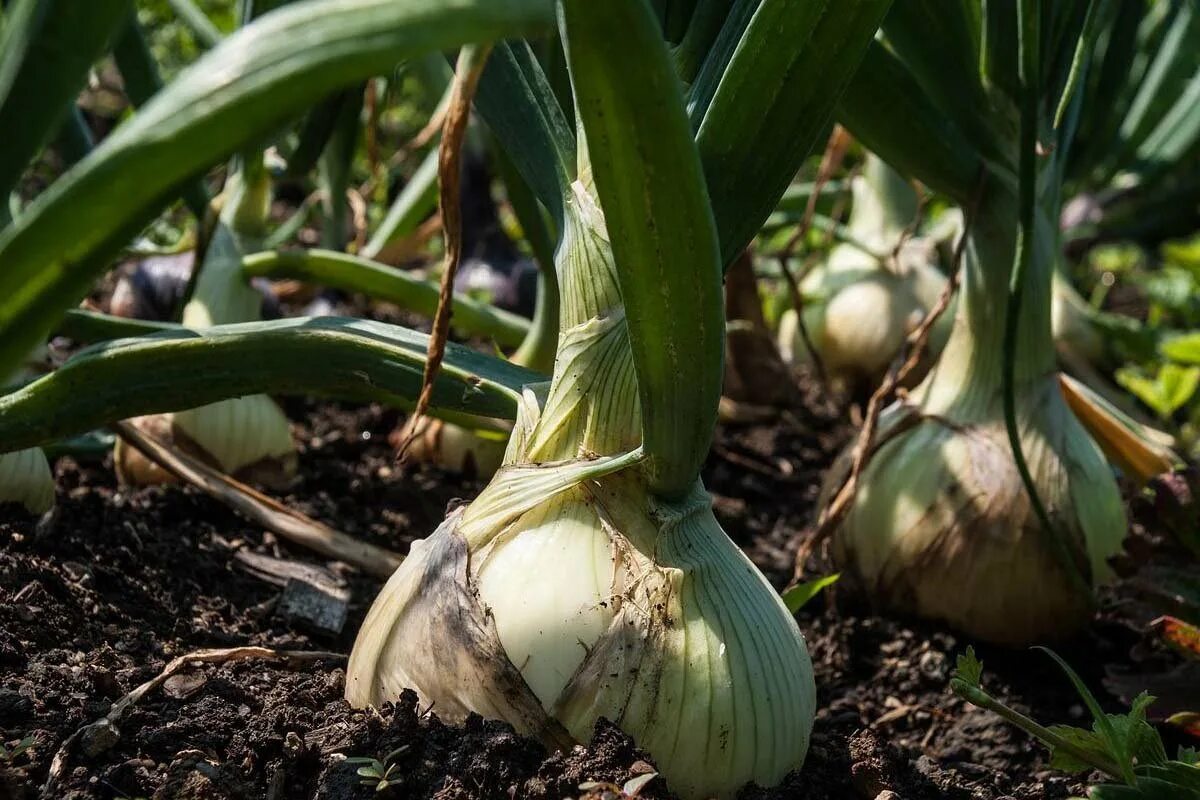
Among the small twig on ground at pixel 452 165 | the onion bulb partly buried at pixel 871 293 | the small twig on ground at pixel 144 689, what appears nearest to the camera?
the small twig on ground at pixel 452 165

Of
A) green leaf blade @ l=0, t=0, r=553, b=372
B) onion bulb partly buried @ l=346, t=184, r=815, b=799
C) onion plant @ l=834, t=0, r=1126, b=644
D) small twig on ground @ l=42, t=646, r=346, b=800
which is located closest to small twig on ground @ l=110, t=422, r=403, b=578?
small twig on ground @ l=42, t=646, r=346, b=800

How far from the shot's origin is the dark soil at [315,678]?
2.90 ft

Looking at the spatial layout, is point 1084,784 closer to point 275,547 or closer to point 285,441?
point 275,547

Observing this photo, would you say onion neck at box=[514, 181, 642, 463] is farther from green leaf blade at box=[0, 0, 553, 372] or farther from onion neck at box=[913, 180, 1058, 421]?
onion neck at box=[913, 180, 1058, 421]

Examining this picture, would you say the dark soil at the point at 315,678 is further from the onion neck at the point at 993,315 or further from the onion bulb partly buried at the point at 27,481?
the onion neck at the point at 993,315

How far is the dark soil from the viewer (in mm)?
883

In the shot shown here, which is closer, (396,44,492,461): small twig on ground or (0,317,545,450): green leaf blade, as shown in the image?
(396,44,492,461): small twig on ground

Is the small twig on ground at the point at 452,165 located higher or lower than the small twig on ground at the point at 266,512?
higher

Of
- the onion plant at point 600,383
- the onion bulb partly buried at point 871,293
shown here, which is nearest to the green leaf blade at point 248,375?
the onion plant at point 600,383

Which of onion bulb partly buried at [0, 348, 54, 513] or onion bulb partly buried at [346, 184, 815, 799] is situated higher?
onion bulb partly buried at [0, 348, 54, 513]

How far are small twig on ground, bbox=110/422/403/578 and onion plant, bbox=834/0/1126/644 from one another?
0.56 meters

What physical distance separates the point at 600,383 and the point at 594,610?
0.59 feet

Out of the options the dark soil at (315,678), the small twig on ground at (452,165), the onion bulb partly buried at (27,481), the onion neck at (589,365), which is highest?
the small twig on ground at (452,165)

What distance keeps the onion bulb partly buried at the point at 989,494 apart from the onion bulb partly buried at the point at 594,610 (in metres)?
0.53
